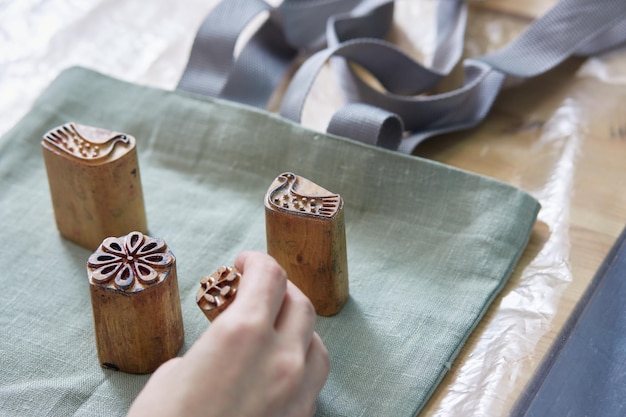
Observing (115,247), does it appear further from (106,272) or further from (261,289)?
(261,289)

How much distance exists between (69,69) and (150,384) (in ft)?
1.93

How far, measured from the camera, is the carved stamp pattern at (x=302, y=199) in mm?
719

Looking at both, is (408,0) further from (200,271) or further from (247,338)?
(247,338)

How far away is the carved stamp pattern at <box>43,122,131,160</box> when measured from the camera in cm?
79

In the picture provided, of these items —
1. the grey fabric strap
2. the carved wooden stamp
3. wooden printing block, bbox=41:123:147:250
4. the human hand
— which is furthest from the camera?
the grey fabric strap

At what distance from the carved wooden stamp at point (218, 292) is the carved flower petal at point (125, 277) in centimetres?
5

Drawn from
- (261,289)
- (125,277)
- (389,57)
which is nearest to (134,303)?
(125,277)

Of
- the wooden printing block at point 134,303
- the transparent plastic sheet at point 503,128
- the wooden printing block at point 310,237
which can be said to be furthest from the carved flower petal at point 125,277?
the transparent plastic sheet at point 503,128

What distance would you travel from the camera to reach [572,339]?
0.77 meters

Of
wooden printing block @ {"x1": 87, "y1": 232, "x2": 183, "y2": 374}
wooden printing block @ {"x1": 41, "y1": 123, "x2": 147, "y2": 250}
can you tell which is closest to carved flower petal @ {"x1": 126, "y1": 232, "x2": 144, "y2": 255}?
wooden printing block @ {"x1": 87, "y1": 232, "x2": 183, "y2": 374}

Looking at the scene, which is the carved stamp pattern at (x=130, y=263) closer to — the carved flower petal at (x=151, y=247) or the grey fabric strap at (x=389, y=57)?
the carved flower petal at (x=151, y=247)

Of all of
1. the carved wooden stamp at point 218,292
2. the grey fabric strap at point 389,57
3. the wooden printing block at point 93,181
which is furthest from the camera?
the grey fabric strap at point 389,57

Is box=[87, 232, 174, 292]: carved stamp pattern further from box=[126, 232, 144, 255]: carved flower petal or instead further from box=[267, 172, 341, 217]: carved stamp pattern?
box=[267, 172, 341, 217]: carved stamp pattern

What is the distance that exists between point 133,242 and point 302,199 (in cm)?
14
